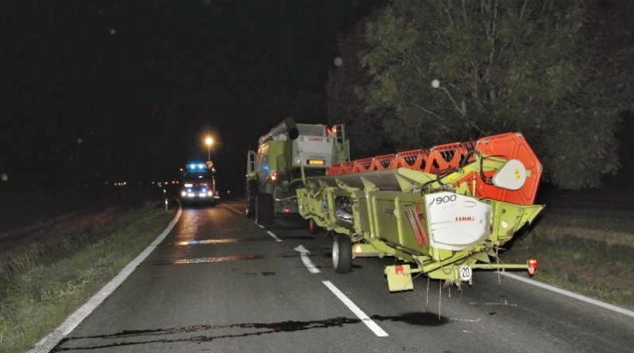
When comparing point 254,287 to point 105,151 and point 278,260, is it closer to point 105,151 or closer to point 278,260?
point 278,260

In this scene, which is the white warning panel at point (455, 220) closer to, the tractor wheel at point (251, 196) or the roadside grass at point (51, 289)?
the roadside grass at point (51, 289)

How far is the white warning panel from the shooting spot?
696 cm

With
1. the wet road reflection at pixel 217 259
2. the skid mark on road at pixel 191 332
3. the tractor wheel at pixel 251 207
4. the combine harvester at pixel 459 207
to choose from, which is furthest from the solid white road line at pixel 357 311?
the tractor wheel at pixel 251 207

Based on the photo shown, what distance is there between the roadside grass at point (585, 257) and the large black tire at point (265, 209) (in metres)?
8.97

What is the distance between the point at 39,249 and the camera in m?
20.6

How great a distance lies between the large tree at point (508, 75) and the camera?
11.5 metres

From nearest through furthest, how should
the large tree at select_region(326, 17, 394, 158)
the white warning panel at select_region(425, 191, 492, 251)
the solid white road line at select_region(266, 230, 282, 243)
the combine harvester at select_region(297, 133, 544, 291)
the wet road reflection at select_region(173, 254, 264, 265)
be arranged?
1. the white warning panel at select_region(425, 191, 492, 251)
2. the combine harvester at select_region(297, 133, 544, 291)
3. the wet road reflection at select_region(173, 254, 264, 265)
4. the solid white road line at select_region(266, 230, 282, 243)
5. the large tree at select_region(326, 17, 394, 158)

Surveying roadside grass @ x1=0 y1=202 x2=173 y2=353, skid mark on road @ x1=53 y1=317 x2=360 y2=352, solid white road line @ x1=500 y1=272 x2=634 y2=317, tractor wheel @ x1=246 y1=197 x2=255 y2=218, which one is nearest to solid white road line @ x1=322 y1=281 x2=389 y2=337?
skid mark on road @ x1=53 y1=317 x2=360 y2=352

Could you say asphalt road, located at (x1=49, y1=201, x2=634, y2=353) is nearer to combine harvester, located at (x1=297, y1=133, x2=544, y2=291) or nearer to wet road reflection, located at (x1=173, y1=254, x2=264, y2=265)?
combine harvester, located at (x1=297, y1=133, x2=544, y2=291)

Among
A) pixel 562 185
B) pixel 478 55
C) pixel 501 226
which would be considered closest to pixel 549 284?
pixel 501 226

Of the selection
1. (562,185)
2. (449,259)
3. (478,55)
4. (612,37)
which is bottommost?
(449,259)

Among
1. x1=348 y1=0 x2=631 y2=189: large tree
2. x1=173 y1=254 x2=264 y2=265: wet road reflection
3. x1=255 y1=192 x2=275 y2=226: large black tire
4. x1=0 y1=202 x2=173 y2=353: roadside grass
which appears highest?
x1=348 y1=0 x2=631 y2=189: large tree

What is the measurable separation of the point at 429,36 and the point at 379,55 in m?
1.27

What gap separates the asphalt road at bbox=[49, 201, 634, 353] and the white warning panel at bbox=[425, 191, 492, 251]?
0.96 meters
